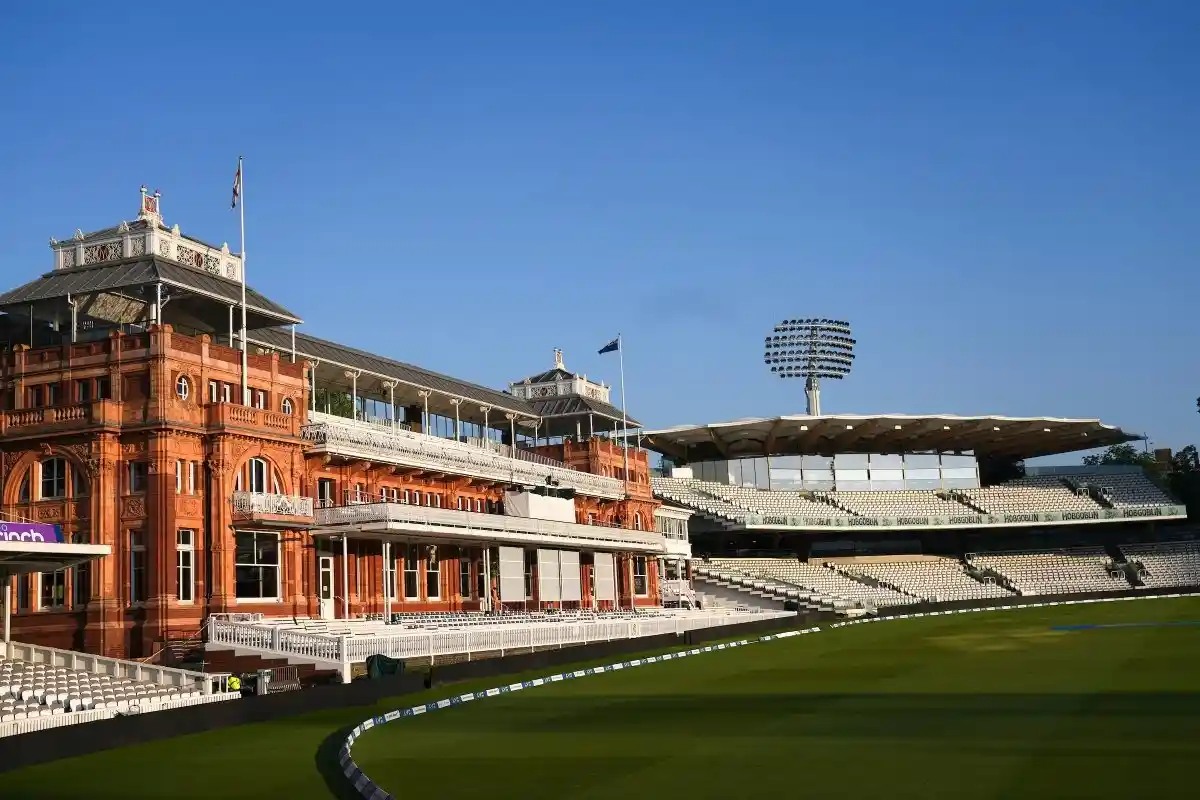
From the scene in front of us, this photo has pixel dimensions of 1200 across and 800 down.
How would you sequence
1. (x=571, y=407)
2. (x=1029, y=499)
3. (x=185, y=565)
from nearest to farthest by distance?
(x=185, y=565) < (x=571, y=407) < (x=1029, y=499)

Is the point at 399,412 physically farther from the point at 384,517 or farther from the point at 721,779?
the point at 721,779

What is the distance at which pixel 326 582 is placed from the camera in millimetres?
48844

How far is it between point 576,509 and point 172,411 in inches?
1211

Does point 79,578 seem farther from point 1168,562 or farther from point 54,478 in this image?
point 1168,562

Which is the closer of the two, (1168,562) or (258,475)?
(258,475)

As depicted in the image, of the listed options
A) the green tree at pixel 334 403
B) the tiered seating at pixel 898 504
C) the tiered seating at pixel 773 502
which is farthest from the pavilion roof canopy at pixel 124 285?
the tiered seating at pixel 898 504

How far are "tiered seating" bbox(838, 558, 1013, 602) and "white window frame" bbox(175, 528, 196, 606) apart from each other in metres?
57.3

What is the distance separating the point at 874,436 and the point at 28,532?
252 feet

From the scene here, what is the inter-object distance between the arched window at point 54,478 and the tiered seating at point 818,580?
2047 inches

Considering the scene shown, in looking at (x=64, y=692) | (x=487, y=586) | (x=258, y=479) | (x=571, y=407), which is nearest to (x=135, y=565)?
(x=258, y=479)

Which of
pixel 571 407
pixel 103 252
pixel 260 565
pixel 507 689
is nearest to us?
pixel 507 689

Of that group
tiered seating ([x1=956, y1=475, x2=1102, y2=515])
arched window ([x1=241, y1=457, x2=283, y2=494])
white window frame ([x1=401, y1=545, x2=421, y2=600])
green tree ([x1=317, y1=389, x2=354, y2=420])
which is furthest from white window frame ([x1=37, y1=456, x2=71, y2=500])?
tiered seating ([x1=956, y1=475, x2=1102, y2=515])

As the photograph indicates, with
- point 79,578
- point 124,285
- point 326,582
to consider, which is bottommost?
point 326,582

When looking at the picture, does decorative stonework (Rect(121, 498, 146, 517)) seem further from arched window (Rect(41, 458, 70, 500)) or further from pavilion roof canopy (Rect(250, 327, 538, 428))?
pavilion roof canopy (Rect(250, 327, 538, 428))
